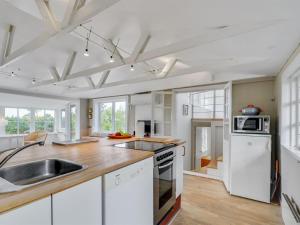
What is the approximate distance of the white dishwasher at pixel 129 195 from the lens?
118cm

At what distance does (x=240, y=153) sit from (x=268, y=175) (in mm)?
504

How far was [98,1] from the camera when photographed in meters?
1.18

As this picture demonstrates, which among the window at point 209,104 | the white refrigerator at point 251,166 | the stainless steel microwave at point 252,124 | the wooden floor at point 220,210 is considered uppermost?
the window at point 209,104

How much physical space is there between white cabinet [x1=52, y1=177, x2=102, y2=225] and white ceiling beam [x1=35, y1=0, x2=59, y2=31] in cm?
140

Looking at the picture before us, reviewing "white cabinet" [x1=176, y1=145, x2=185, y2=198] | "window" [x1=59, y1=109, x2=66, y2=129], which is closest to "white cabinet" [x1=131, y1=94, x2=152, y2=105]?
"white cabinet" [x1=176, y1=145, x2=185, y2=198]

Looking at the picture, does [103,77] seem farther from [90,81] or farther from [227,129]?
[227,129]

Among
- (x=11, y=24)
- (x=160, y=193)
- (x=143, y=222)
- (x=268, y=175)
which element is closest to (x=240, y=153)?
(x=268, y=175)

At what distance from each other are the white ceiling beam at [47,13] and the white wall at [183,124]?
10.7ft

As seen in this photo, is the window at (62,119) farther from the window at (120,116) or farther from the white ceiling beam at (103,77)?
the white ceiling beam at (103,77)

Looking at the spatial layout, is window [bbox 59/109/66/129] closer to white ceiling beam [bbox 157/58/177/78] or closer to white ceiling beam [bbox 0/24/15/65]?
white ceiling beam [bbox 0/24/15/65]

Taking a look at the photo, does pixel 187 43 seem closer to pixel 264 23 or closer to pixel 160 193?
pixel 264 23

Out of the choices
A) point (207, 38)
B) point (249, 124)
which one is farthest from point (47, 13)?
point (249, 124)

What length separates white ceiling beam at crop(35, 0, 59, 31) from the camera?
134 centimetres

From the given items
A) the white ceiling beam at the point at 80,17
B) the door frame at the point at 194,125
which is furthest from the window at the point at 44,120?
the door frame at the point at 194,125
